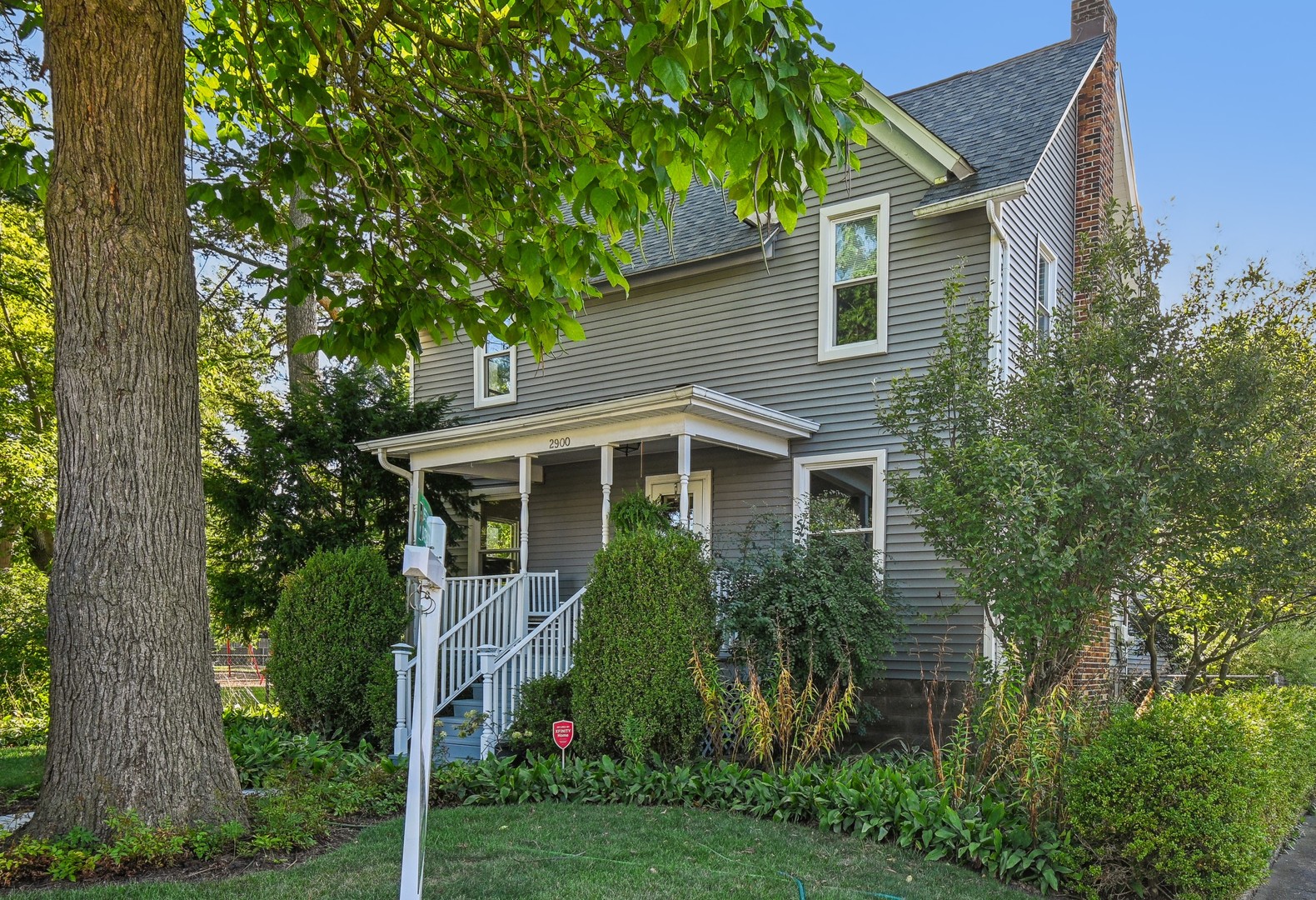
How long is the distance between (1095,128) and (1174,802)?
9969 mm

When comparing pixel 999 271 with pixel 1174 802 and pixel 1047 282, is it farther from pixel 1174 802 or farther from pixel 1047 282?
pixel 1174 802

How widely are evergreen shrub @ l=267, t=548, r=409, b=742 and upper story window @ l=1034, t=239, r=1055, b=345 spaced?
8.29 meters

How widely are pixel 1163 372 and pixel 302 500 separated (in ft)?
33.7

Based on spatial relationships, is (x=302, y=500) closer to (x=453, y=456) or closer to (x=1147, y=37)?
(x=453, y=456)

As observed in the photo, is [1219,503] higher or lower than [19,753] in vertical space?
higher

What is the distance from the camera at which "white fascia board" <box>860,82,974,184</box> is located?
1020 centimetres

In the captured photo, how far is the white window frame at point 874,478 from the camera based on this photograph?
10141mm

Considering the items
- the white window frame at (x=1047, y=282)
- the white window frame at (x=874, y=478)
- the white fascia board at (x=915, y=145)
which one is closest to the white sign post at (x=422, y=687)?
the white window frame at (x=874, y=478)

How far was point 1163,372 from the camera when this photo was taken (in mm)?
7371

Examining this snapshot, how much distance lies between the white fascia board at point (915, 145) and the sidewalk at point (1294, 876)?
701 cm

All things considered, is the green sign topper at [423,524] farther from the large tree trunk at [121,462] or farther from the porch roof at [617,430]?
the porch roof at [617,430]

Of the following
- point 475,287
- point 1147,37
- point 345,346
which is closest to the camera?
point 345,346

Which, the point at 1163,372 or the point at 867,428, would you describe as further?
the point at 867,428

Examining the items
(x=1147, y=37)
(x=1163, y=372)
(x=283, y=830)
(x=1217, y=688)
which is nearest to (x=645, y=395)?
(x=1163, y=372)
